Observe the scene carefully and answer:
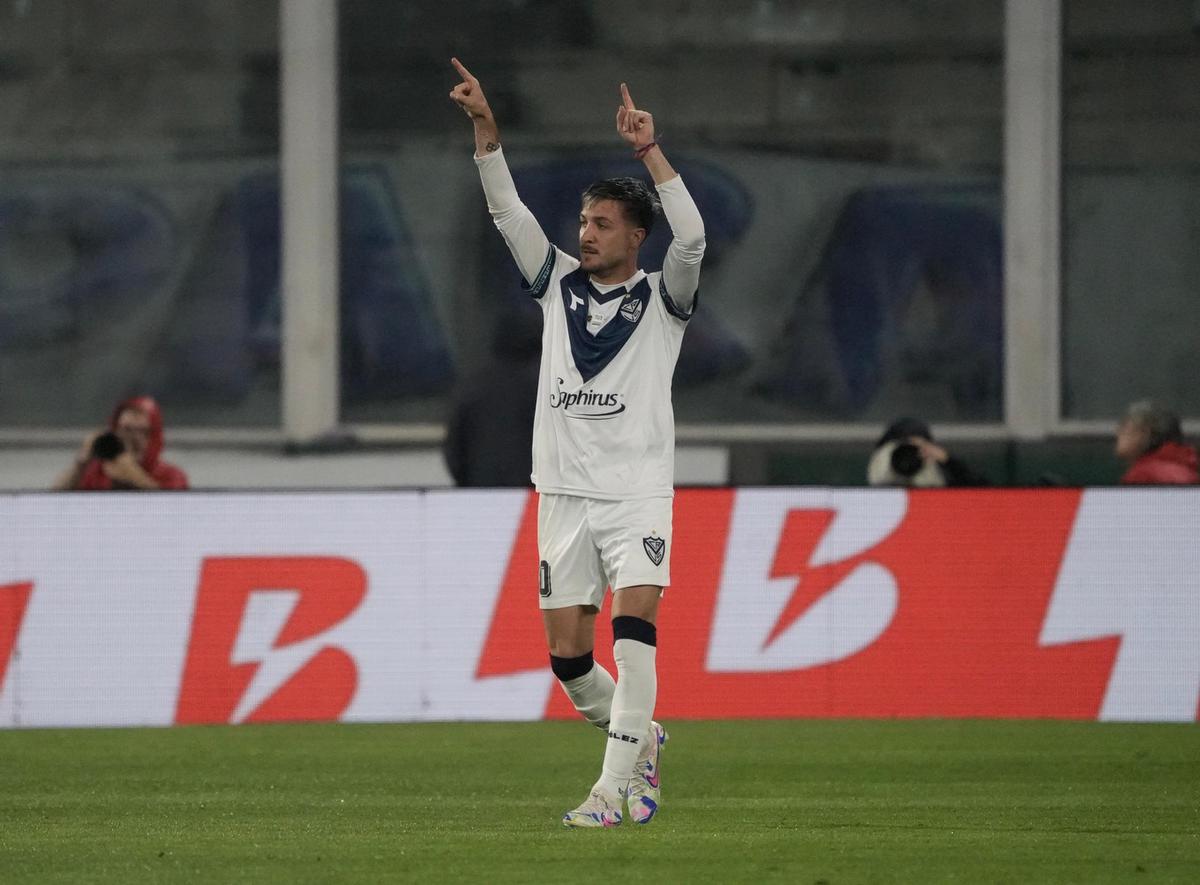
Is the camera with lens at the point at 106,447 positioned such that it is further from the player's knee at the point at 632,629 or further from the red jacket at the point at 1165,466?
the player's knee at the point at 632,629

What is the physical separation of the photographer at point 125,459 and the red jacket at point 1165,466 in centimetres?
498

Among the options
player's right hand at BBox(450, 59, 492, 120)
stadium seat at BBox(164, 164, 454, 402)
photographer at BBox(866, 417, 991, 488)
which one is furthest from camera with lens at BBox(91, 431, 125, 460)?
stadium seat at BBox(164, 164, 454, 402)

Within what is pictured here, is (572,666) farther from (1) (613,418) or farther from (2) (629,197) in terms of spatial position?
(2) (629,197)

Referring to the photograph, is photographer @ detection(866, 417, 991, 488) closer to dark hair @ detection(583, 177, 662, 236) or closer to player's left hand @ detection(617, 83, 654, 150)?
dark hair @ detection(583, 177, 662, 236)

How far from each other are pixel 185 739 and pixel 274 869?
4.42 metres

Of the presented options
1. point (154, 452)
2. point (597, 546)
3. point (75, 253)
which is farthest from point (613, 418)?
point (75, 253)

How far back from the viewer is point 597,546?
23.2 ft

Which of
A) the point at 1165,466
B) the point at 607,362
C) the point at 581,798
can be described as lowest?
the point at 581,798

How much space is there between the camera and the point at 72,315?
58.4 feet

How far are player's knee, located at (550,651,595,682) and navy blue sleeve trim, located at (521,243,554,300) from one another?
3.80ft

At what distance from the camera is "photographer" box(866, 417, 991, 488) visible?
1153 cm

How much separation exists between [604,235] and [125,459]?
5.46 m

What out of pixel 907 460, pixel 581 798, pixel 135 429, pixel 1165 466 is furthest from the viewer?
pixel 135 429

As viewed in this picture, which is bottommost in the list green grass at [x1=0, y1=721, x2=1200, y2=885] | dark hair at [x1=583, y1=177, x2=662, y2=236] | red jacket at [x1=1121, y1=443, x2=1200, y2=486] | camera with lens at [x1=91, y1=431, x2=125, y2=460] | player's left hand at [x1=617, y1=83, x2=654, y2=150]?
green grass at [x1=0, y1=721, x2=1200, y2=885]
